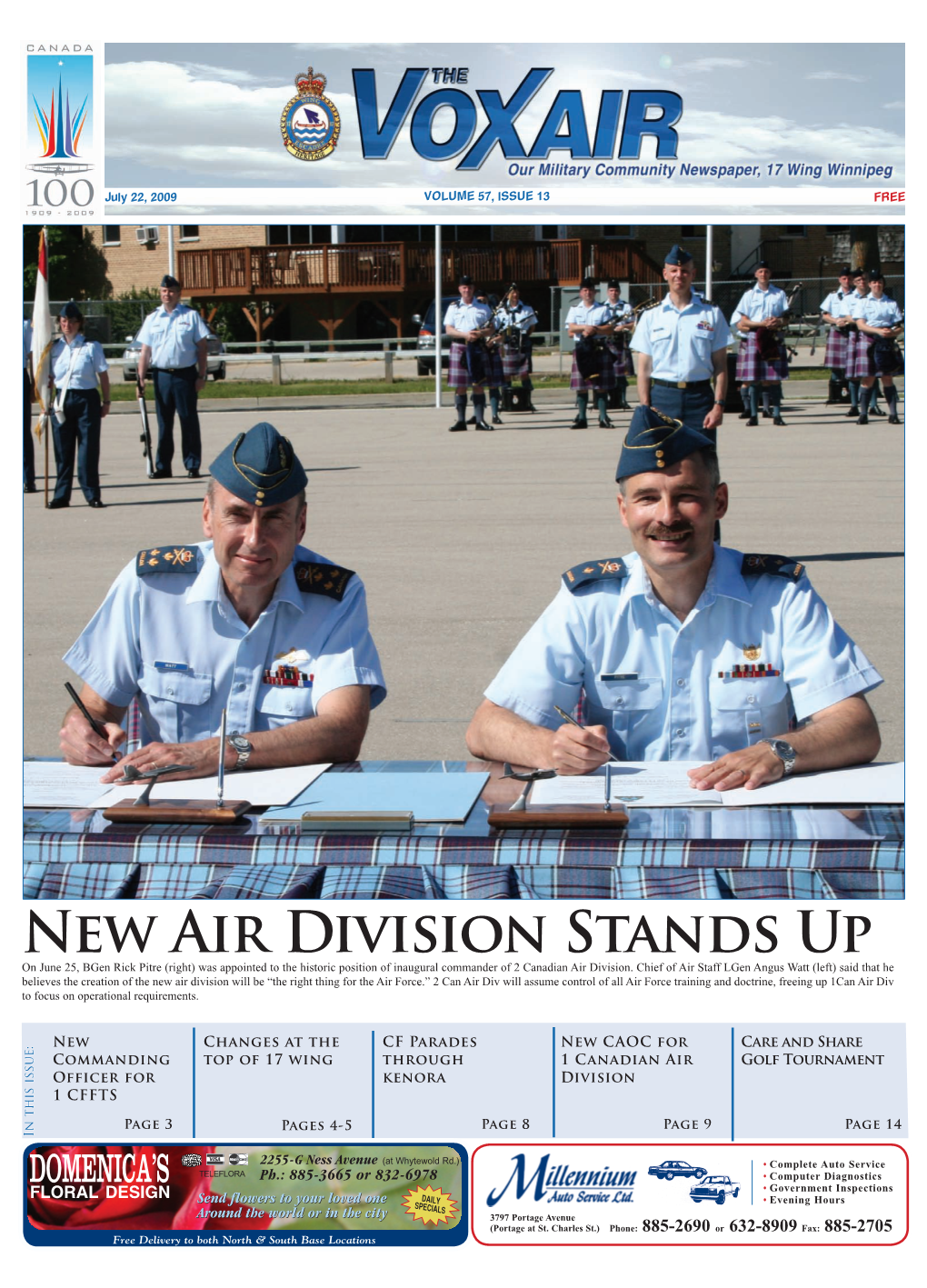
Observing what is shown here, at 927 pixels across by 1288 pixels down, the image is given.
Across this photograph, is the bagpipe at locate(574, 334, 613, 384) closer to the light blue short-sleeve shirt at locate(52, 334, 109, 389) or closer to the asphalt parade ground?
the asphalt parade ground

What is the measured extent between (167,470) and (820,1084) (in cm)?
1196

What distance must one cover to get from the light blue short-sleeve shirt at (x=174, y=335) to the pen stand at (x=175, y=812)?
1027cm

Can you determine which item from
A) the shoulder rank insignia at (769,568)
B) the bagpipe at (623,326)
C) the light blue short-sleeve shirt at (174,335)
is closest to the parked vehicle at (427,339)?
the bagpipe at (623,326)

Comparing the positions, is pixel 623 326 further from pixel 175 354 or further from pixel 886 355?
pixel 175 354

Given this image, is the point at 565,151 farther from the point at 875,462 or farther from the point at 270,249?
the point at 875,462

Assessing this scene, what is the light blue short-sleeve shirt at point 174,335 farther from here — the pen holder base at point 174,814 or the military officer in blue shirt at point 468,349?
the pen holder base at point 174,814

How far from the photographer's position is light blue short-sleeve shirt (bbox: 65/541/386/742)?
323 centimetres

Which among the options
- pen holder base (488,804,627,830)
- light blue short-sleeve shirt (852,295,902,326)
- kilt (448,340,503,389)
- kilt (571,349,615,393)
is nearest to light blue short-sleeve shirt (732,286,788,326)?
light blue short-sleeve shirt (852,295,902,326)

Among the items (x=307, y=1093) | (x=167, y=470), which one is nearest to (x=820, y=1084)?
(x=307, y=1093)

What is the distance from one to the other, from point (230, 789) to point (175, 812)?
0.21 m

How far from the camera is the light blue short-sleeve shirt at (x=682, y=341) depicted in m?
8.39

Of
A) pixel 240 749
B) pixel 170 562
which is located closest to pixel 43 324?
pixel 170 562

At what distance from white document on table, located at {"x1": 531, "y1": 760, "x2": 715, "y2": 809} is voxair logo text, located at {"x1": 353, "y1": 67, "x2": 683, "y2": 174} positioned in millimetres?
1062

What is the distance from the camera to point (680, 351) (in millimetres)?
8398
